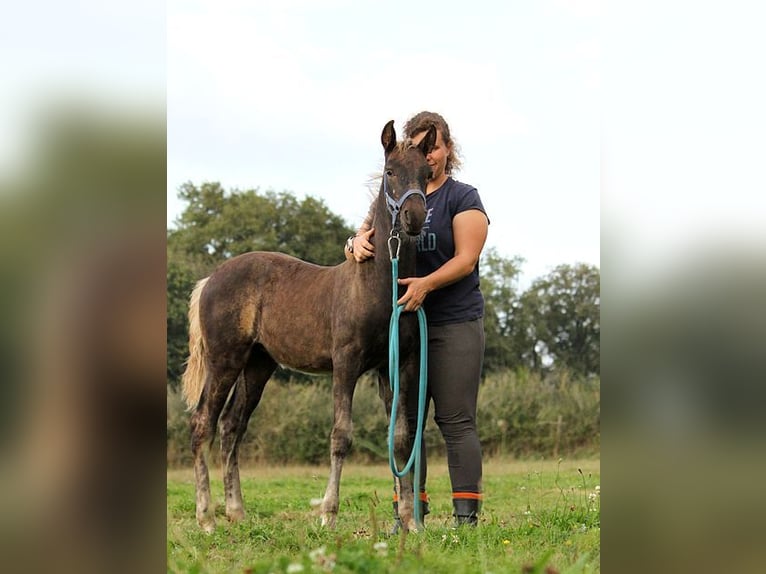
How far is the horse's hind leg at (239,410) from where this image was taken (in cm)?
624

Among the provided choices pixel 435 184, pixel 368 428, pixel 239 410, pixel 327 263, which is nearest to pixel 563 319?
pixel 327 263

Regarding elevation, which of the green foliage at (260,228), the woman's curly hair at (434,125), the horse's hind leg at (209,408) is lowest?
the horse's hind leg at (209,408)

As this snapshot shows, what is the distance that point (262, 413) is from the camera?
1738cm

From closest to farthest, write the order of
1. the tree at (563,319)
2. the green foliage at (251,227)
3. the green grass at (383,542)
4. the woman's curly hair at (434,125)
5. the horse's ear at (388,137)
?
the green grass at (383,542) → the horse's ear at (388,137) → the woman's curly hair at (434,125) → the green foliage at (251,227) → the tree at (563,319)

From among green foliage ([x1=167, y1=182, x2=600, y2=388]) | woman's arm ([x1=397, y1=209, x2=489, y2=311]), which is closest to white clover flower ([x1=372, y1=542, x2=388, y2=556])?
woman's arm ([x1=397, y1=209, x2=489, y2=311])

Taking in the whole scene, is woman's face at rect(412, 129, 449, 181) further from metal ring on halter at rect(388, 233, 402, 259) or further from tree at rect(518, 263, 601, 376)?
tree at rect(518, 263, 601, 376)

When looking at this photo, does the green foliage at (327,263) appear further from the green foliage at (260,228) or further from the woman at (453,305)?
the woman at (453,305)

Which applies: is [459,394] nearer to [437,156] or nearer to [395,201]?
[395,201]

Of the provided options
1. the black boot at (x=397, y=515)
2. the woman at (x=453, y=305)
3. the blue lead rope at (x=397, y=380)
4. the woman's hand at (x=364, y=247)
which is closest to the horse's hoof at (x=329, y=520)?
the black boot at (x=397, y=515)

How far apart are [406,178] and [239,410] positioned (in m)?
2.78

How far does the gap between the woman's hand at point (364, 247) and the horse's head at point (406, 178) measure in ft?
1.32
